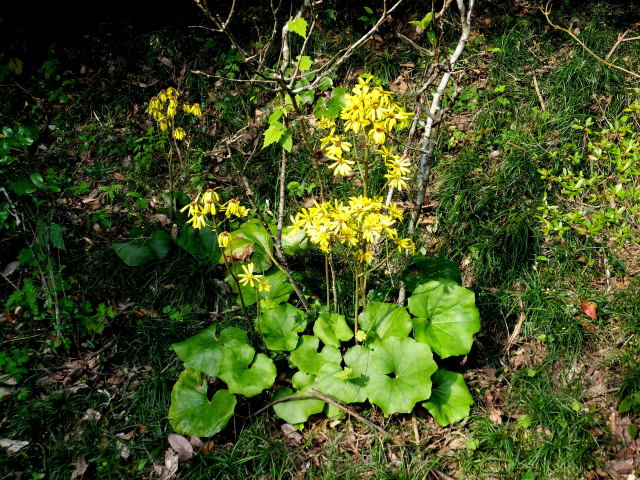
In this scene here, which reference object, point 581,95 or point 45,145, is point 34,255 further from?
point 581,95

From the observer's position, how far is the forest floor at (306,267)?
2.38 metres

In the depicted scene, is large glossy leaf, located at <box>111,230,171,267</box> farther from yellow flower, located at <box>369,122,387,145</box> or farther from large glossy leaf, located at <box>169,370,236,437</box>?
yellow flower, located at <box>369,122,387,145</box>

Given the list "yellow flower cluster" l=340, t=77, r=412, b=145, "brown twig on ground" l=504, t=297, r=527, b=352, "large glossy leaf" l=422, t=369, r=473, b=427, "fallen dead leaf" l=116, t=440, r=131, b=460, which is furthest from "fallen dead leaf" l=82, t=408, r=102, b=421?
"brown twig on ground" l=504, t=297, r=527, b=352

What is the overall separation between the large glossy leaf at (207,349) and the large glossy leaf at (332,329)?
429 millimetres

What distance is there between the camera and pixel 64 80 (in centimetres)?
458

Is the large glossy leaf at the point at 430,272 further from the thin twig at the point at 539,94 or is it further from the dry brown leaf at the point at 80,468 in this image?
the dry brown leaf at the point at 80,468

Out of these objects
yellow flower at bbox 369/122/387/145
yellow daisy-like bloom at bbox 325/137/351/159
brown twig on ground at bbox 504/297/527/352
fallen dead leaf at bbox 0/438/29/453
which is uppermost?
yellow flower at bbox 369/122/387/145

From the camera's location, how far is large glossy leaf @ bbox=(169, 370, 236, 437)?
2352 mm

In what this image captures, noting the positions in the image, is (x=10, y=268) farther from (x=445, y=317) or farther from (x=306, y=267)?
(x=445, y=317)

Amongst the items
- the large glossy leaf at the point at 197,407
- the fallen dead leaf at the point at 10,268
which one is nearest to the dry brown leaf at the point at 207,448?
the large glossy leaf at the point at 197,407

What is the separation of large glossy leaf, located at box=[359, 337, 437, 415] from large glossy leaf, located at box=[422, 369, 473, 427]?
17 centimetres

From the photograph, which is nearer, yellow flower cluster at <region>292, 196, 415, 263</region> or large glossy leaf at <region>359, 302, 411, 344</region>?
yellow flower cluster at <region>292, 196, 415, 263</region>

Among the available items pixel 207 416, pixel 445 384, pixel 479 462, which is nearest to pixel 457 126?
pixel 445 384

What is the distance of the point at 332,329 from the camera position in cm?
261
